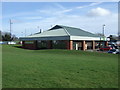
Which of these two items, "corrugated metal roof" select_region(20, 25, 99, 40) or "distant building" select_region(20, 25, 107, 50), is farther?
"corrugated metal roof" select_region(20, 25, 99, 40)

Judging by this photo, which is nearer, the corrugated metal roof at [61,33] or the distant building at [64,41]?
the distant building at [64,41]

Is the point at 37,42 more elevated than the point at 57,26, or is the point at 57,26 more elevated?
the point at 57,26

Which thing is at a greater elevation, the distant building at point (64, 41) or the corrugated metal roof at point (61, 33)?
the corrugated metal roof at point (61, 33)

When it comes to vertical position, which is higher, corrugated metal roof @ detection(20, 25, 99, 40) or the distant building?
corrugated metal roof @ detection(20, 25, 99, 40)

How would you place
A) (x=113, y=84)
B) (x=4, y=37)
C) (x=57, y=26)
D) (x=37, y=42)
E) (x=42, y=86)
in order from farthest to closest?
(x=4, y=37) → (x=57, y=26) → (x=37, y=42) → (x=113, y=84) → (x=42, y=86)

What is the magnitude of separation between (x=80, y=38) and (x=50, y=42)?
27.6 feet

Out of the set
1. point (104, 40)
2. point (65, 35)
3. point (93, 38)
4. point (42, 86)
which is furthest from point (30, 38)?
point (42, 86)

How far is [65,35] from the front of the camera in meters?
44.1

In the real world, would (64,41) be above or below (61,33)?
below

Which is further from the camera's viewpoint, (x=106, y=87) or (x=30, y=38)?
(x=30, y=38)

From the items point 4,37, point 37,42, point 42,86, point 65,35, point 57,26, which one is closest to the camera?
point 42,86

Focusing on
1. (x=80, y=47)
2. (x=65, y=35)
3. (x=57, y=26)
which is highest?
(x=57, y=26)

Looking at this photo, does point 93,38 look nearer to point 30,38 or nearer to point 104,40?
point 104,40

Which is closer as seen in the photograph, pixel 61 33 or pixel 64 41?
pixel 64 41
